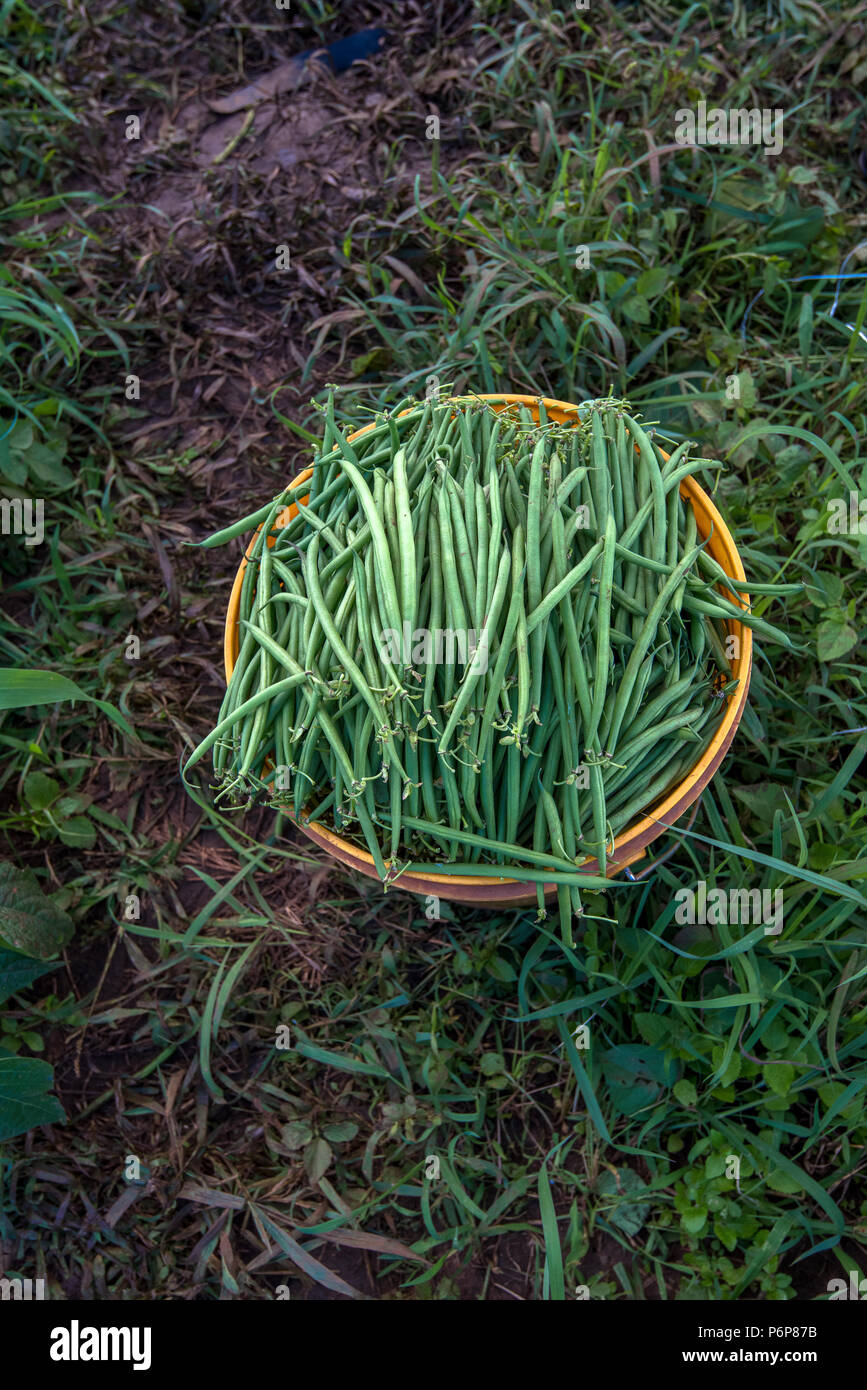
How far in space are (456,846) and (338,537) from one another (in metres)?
0.65

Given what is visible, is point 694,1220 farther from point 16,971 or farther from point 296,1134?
point 16,971

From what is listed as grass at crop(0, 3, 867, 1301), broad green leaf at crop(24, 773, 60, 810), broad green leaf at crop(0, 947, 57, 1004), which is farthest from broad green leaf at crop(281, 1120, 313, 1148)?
broad green leaf at crop(24, 773, 60, 810)

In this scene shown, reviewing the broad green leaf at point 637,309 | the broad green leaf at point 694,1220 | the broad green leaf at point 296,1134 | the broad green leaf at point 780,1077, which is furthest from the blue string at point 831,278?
the broad green leaf at point 296,1134

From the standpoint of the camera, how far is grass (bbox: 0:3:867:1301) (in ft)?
7.31

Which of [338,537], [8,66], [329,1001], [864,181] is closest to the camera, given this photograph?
[338,537]

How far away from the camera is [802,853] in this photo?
2.23 meters

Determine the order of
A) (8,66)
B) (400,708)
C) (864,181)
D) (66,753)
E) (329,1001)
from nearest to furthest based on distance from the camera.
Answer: (400,708) < (329,1001) < (66,753) < (864,181) < (8,66)

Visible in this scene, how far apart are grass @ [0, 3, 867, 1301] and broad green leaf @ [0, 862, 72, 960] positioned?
146 millimetres

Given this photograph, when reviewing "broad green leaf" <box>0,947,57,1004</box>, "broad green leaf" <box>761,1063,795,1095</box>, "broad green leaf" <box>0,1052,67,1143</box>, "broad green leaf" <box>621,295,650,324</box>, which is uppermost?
"broad green leaf" <box>621,295,650,324</box>

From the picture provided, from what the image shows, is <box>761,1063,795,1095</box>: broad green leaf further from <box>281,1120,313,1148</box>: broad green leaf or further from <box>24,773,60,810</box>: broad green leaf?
<box>24,773,60,810</box>: broad green leaf

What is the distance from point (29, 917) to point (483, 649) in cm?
146

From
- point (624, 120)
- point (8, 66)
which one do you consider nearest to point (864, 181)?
point (624, 120)

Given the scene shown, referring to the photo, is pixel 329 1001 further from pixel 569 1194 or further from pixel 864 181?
pixel 864 181

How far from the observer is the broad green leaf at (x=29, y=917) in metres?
2.36
